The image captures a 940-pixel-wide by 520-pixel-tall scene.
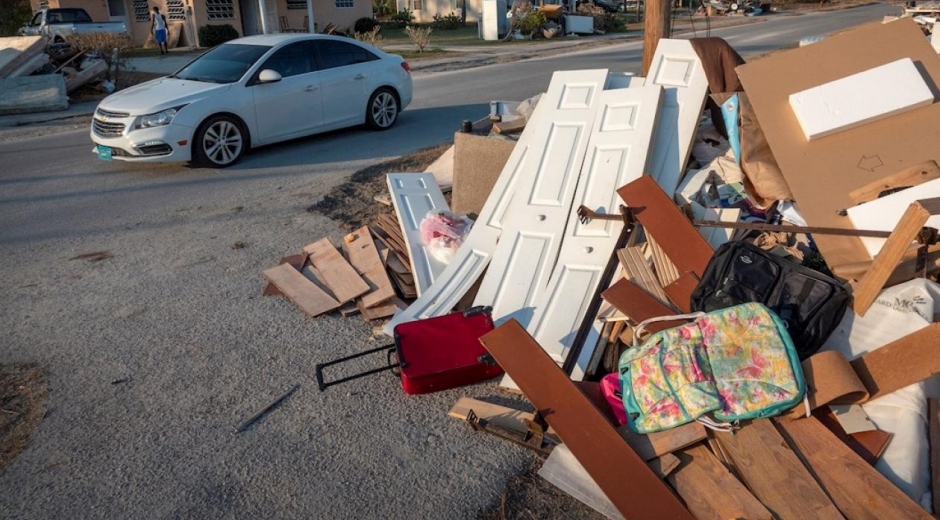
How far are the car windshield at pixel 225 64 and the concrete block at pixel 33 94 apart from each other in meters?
6.12

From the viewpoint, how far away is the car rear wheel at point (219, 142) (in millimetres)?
9156

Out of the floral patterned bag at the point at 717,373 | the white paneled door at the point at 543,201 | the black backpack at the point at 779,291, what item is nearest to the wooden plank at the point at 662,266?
the black backpack at the point at 779,291

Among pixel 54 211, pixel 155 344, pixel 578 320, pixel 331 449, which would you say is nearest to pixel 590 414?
pixel 578 320

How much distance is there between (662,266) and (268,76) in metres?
6.81

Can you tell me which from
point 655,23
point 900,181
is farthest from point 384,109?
point 900,181

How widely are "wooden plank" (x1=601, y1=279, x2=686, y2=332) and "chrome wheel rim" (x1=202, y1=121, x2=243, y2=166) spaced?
21.9 ft

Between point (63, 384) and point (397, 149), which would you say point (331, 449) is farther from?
point (397, 149)

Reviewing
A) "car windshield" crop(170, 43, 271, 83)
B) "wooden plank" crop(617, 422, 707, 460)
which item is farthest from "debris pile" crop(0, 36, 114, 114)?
"wooden plank" crop(617, 422, 707, 460)

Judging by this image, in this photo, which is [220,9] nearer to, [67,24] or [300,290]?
[67,24]

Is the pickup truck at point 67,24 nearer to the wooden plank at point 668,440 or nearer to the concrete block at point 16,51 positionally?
the concrete block at point 16,51

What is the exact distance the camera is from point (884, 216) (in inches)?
173

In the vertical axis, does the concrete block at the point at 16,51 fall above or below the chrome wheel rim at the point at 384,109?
above

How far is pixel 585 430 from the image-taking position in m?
3.45

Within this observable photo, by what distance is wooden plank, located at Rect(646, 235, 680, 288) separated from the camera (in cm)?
452
